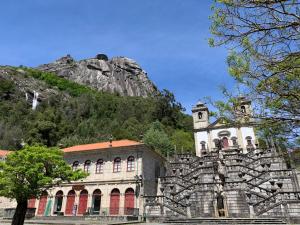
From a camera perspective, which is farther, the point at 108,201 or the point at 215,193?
the point at 108,201

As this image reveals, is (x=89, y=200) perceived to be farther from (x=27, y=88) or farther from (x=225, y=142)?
(x=27, y=88)

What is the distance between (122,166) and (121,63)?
320ft

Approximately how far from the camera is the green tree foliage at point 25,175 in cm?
1295

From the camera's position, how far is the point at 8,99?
2881 inches

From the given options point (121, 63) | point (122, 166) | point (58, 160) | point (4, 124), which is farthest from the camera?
point (121, 63)

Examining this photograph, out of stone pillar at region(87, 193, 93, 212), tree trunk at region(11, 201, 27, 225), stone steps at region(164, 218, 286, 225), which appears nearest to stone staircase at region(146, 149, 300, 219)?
stone steps at region(164, 218, 286, 225)

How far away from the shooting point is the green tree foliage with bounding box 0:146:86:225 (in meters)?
13.0

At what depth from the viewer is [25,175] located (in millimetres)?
13141

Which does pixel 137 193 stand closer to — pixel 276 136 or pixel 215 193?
pixel 215 193

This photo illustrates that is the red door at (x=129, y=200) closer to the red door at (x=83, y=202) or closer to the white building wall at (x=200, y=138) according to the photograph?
the red door at (x=83, y=202)

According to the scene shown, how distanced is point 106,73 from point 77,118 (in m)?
45.4

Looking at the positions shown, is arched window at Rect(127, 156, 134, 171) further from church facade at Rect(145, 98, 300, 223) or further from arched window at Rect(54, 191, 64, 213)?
arched window at Rect(54, 191, 64, 213)

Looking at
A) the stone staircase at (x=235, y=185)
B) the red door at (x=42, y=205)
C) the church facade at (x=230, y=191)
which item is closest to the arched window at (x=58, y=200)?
the red door at (x=42, y=205)

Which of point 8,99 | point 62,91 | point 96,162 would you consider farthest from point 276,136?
point 62,91
